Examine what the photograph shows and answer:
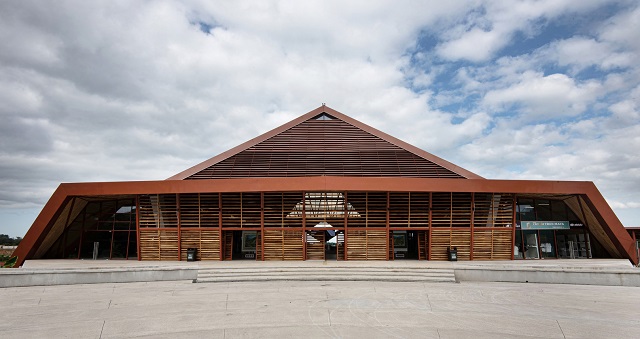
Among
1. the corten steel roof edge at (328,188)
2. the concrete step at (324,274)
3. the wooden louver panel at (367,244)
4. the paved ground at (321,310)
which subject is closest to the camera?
the paved ground at (321,310)

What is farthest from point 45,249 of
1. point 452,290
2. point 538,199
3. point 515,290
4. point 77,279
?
point 538,199

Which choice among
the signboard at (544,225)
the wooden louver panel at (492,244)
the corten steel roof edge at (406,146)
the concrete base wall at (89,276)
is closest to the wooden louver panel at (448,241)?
the wooden louver panel at (492,244)

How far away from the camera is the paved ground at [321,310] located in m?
9.71

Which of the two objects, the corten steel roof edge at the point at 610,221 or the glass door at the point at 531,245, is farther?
the glass door at the point at 531,245

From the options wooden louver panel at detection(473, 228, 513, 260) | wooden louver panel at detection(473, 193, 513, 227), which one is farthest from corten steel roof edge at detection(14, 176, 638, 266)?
wooden louver panel at detection(473, 228, 513, 260)

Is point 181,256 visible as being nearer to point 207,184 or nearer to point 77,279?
point 207,184

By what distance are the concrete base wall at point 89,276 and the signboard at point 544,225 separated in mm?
19574

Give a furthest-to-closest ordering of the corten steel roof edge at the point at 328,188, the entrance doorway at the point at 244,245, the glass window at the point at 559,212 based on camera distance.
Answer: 1. the glass window at the point at 559,212
2. the entrance doorway at the point at 244,245
3. the corten steel roof edge at the point at 328,188

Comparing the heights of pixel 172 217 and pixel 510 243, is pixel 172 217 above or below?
above

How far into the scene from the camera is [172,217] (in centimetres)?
2330

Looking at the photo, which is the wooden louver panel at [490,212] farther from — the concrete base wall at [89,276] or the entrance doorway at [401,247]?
the concrete base wall at [89,276]

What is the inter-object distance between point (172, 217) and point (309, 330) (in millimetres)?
16029

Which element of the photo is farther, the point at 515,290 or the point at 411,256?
the point at 411,256

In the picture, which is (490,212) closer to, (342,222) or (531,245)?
(531,245)
